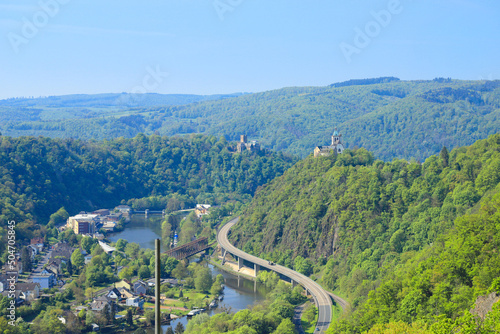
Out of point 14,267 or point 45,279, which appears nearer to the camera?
point 45,279

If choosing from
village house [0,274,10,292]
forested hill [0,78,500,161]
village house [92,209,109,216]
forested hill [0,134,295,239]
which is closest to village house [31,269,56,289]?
village house [0,274,10,292]

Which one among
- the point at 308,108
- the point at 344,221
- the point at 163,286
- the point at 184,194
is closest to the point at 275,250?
the point at 344,221

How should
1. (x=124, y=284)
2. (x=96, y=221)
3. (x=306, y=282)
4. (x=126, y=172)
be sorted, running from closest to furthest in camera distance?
(x=124, y=284) → (x=306, y=282) → (x=96, y=221) → (x=126, y=172)

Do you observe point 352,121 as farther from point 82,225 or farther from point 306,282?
point 306,282

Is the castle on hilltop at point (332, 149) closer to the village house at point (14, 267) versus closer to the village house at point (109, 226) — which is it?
the village house at point (109, 226)

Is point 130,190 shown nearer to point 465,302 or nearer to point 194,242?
→ point 194,242

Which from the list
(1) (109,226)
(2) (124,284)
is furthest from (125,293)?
(1) (109,226)

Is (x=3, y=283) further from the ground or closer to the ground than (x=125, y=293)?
further from the ground
